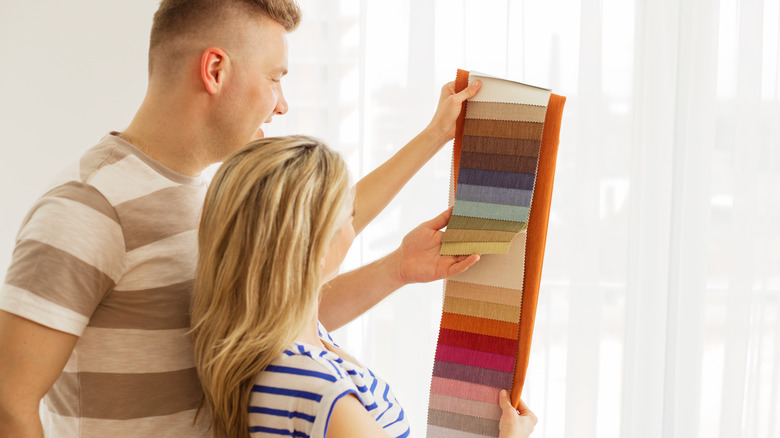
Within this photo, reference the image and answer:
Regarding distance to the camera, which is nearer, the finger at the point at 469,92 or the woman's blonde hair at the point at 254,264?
the woman's blonde hair at the point at 254,264

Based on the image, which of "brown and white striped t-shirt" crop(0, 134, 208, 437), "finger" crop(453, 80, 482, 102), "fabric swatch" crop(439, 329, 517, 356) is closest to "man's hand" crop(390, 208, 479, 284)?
"fabric swatch" crop(439, 329, 517, 356)

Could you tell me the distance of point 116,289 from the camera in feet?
3.22

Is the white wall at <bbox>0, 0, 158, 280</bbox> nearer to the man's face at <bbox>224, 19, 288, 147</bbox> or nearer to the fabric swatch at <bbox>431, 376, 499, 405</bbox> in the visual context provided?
the man's face at <bbox>224, 19, 288, 147</bbox>

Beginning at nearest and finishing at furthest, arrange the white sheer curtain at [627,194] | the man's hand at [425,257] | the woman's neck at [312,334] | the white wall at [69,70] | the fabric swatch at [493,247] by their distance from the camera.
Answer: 1. the woman's neck at [312,334]
2. the fabric swatch at [493,247]
3. the man's hand at [425,257]
4. the white sheer curtain at [627,194]
5. the white wall at [69,70]

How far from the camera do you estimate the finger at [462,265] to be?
3.94 feet

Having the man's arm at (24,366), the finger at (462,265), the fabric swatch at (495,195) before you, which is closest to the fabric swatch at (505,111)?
the fabric swatch at (495,195)

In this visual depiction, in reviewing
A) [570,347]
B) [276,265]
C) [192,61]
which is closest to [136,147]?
[192,61]

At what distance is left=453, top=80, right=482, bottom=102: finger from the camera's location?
3.99ft

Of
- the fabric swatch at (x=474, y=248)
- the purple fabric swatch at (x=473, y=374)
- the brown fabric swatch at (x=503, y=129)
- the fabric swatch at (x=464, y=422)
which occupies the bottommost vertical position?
the fabric swatch at (x=464, y=422)

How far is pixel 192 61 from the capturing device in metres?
1.10

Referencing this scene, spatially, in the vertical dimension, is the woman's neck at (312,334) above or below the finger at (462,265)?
below

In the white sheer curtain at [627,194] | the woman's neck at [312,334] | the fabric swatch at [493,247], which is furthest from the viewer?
the white sheer curtain at [627,194]

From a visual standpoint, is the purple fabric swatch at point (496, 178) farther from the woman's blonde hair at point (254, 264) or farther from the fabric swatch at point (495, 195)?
A: the woman's blonde hair at point (254, 264)

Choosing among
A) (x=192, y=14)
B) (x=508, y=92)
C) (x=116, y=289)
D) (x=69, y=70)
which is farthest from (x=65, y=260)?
(x=69, y=70)
